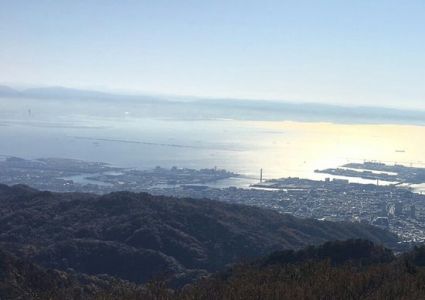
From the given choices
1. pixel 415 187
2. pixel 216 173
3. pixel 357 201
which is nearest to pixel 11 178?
pixel 216 173

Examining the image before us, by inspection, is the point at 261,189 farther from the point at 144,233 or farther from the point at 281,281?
the point at 281,281

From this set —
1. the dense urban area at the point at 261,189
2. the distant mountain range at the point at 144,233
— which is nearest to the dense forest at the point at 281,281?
the distant mountain range at the point at 144,233

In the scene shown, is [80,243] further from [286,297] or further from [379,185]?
[379,185]

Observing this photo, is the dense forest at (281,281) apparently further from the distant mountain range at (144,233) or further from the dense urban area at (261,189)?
the dense urban area at (261,189)

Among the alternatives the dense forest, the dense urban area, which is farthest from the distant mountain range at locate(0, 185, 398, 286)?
the dense urban area

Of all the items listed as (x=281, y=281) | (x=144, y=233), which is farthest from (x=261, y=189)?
(x=281, y=281)
